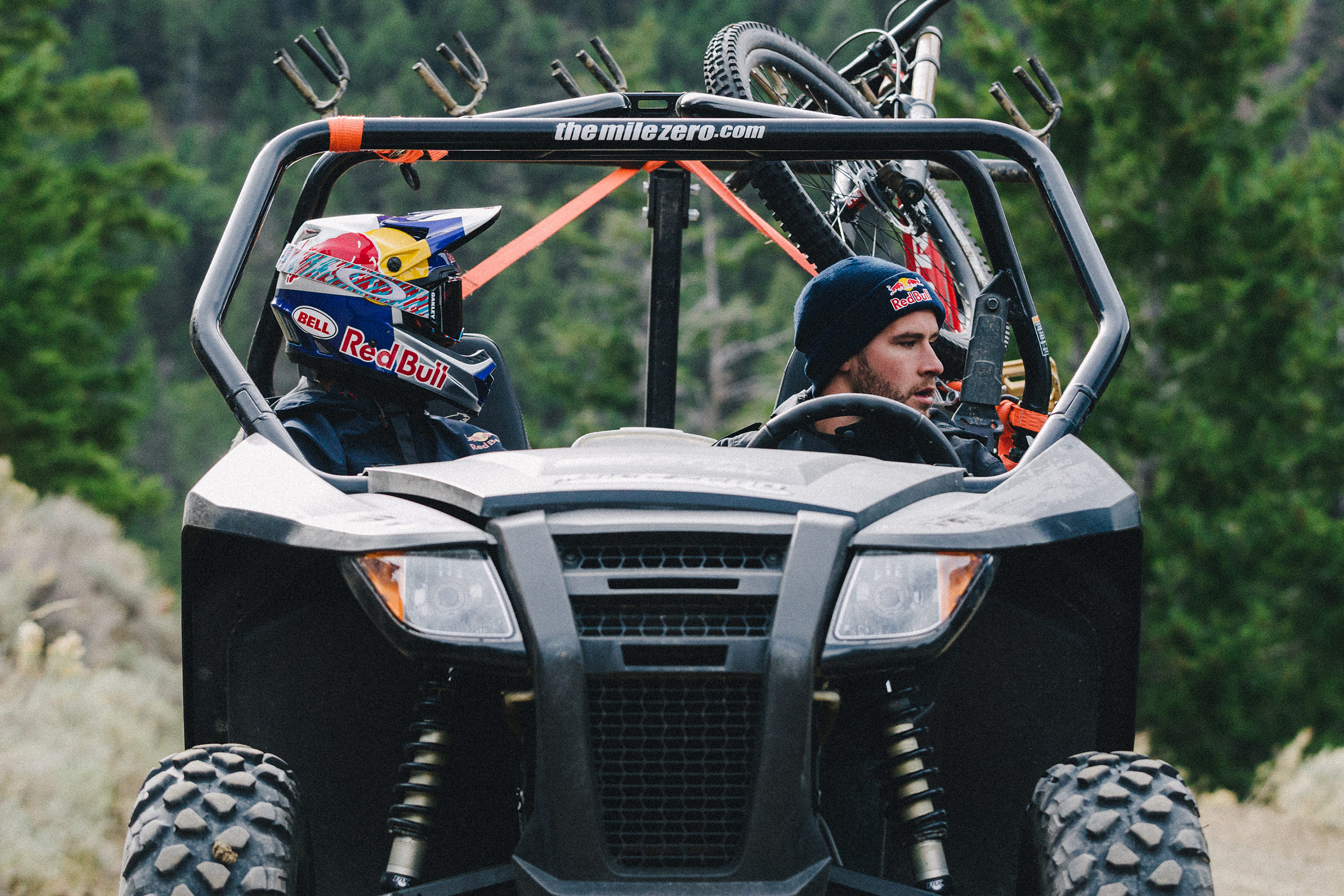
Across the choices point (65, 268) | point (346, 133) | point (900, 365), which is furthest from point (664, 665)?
point (65, 268)

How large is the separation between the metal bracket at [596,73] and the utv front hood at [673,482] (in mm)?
2417

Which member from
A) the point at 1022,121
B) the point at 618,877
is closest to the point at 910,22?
the point at 1022,121

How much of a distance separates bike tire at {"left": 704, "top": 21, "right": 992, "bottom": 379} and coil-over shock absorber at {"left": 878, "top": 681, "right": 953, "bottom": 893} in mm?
2172

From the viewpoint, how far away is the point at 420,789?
2.32 metres

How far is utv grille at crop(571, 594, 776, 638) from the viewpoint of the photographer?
2168 mm

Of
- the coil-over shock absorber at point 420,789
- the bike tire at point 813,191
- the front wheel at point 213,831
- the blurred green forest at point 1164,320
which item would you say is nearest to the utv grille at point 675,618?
the coil-over shock absorber at point 420,789

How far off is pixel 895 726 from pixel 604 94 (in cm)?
210

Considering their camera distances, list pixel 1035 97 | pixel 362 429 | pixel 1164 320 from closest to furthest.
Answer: pixel 362 429, pixel 1035 97, pixel 1164 320

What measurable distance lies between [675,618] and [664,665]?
0.07 meters

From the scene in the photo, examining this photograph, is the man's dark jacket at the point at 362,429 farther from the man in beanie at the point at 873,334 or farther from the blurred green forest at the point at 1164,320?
the blurred green forest at the point at 1164,320

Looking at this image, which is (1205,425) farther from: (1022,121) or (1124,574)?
(1124,574)

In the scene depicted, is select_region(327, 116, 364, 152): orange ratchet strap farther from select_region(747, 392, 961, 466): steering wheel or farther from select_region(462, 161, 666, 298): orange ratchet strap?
select_region(747, 392, 961, 466): steering wheel

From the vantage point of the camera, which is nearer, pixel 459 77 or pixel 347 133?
pixel 347 133

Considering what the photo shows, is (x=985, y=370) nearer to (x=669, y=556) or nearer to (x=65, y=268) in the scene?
(x=669, y=556)
